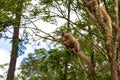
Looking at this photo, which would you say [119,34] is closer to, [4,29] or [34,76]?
[4,29]

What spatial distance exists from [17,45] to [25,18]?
218cm

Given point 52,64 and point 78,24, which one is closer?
point 78,24

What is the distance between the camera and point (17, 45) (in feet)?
43.8

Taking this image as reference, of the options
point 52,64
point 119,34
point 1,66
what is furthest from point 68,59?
point 1,66

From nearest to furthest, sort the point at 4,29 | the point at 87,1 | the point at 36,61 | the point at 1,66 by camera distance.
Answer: the point at 87,1, the point at 4,29, the point at 36,61, the point at 1,66

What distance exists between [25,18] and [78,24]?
2.61 metres

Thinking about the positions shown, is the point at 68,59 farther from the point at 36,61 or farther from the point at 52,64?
the point at 36,61

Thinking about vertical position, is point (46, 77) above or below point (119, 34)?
above

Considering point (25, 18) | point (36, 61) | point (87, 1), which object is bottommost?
point (87, 1)

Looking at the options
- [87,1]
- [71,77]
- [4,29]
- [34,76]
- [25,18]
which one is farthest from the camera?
[34,76]

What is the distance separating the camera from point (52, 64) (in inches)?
601

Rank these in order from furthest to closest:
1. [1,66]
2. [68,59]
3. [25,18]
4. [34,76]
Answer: [1,66] < [34,76] < [68,59] < [25,18]


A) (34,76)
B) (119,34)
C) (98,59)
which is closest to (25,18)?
(119,34)

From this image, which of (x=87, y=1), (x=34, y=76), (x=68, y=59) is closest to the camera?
(x=87, y=1)
